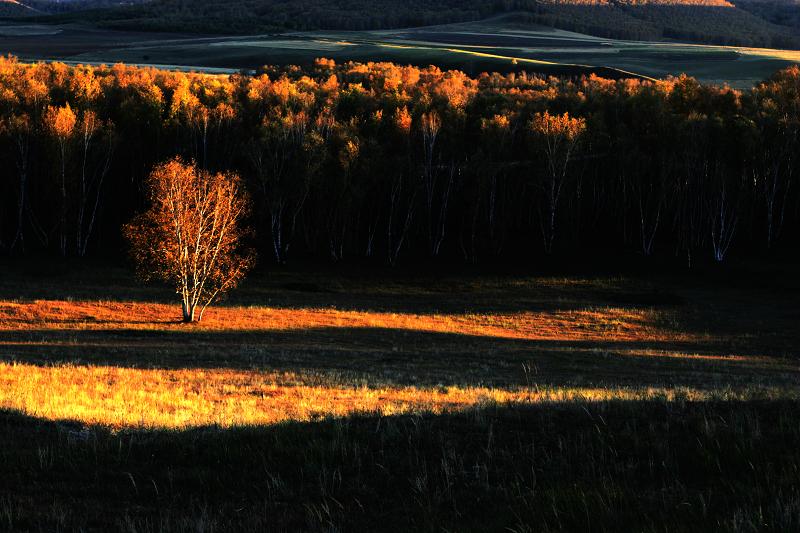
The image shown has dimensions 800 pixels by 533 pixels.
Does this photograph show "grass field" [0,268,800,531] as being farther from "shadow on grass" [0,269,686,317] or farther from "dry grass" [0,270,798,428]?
"shadow on grass" [0,269,686,317]

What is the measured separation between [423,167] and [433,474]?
7431 centimetres

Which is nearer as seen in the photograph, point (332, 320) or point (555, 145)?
point (332, 320)

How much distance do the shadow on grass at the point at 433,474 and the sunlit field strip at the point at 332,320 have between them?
36.9 metres

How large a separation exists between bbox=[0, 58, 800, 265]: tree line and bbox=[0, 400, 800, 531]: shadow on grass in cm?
6549

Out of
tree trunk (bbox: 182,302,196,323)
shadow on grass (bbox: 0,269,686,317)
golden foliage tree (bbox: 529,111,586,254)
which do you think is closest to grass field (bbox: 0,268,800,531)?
tree trunk (bbox: 182,302,196,323)

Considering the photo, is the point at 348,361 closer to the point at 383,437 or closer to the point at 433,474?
the point at 383,437

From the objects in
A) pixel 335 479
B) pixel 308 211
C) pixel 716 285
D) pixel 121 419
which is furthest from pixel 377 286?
pixel 335 479

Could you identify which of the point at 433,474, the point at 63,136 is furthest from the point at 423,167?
the point at 433,474

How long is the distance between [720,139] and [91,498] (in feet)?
263

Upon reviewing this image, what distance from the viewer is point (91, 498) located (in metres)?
8.28

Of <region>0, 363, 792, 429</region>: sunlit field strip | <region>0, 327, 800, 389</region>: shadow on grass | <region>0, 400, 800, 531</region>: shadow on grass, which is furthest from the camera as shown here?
<region>0, 327, 800, 389</region>: shadow on grass

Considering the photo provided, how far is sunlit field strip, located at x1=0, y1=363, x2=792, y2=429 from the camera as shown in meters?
14.9

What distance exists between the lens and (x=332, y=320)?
169 feet

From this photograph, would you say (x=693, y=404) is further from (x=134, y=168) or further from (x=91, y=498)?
(x=134, y=168)
